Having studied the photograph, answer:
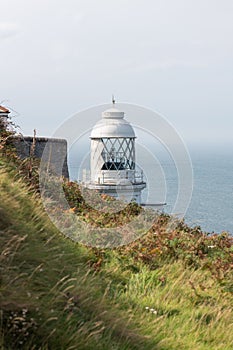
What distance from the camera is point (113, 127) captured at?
2364 centimetres

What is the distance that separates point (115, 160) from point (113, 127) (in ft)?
4.99

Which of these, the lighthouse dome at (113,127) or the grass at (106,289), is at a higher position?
the lighthouse dome at (113,127)

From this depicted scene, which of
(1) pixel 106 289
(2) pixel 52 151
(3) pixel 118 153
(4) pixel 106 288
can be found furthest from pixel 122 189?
(1) pixel 106 289

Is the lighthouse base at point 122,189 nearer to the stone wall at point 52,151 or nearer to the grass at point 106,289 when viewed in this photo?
the stone wall at point 52,151

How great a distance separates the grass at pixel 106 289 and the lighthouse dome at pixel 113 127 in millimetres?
14770

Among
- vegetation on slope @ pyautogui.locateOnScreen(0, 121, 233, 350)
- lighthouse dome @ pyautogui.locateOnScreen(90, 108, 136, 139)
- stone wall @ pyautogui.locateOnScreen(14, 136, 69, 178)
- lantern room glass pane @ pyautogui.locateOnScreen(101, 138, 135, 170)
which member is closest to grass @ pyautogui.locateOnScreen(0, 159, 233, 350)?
vegetation on slope @ pyautogui.locateOnScreen(0, 121, 233, 350)

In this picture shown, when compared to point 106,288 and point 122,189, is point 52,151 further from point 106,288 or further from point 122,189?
point 106,288

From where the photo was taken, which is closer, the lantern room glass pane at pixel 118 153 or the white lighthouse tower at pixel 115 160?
the white lighthouse tower at pixel 115 160

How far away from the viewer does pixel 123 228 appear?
8.55 metres

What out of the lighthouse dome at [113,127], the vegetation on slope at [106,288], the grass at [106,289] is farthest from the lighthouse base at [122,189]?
the grass at [106,289]

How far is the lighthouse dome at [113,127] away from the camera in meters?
22.9

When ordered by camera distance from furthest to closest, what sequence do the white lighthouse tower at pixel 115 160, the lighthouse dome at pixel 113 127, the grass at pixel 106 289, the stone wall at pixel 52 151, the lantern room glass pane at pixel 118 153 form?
the lantern room glass pane at pixel 118 153, the white lighthouse tower at pixel 115 160, the lighthouse dome at pixel 113 127, the stone wall at pixel 52 151, the grass at pixel 106 289

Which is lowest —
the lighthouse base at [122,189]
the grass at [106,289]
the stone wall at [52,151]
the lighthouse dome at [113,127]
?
the grass at [106,289]

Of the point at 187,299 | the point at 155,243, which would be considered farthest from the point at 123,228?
the point at 187,299
